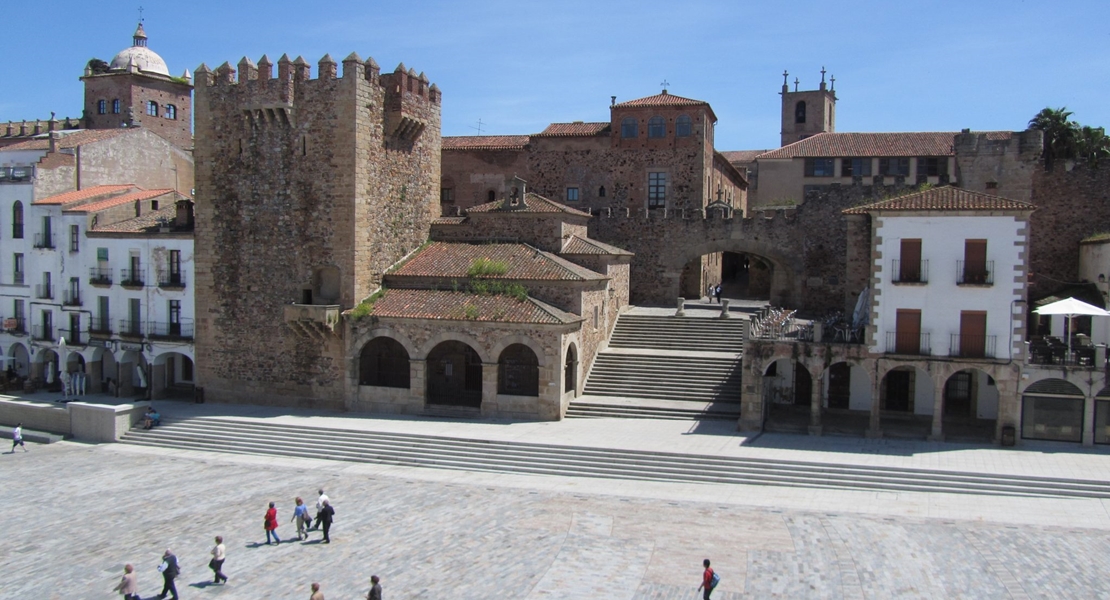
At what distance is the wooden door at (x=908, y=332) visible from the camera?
25344mm

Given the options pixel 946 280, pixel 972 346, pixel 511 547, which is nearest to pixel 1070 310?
pixel 972 346

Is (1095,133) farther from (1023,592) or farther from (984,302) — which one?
(1023,592)

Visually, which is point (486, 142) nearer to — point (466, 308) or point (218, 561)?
point (466, 308)

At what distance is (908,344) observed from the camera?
83.5ft

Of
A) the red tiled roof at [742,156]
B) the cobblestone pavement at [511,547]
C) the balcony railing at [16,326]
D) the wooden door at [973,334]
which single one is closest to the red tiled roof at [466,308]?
the cobblestone pavement at [511,547]

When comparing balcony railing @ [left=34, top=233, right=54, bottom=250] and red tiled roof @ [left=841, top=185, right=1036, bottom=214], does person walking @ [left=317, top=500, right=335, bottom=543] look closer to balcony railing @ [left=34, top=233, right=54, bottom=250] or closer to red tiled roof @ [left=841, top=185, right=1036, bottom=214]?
red tiled roof @ [left=841, top=185, right=1036, bottom=214]

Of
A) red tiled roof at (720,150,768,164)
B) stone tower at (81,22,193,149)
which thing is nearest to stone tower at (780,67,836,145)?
red tiled roof at (720,150,768,164)

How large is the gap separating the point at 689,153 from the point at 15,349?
31.9 metres

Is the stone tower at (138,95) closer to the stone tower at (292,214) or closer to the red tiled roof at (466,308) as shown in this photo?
the stone tower at (292,214)

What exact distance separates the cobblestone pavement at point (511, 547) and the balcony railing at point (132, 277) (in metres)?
12.3

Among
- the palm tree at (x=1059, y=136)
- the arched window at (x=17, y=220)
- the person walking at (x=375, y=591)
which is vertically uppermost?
the palm tree at (x=1059, y=136)

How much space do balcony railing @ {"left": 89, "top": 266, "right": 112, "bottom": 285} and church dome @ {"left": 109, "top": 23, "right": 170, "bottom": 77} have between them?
18.1 m

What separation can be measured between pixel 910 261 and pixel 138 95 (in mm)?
41183

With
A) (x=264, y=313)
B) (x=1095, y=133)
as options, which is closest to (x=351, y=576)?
(x=264, y=313)
